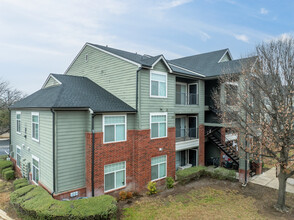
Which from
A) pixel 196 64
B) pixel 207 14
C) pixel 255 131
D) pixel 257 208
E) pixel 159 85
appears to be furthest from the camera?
pixel 196 64

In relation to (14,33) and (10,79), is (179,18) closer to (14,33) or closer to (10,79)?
(14,33)

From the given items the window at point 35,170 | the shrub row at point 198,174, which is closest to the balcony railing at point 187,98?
the shrub row at point 198,174

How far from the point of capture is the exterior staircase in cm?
1556

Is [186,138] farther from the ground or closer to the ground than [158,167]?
farther from the ground

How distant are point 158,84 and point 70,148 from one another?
22.7 ft

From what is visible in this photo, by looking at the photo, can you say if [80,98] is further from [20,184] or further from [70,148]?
[20,184]

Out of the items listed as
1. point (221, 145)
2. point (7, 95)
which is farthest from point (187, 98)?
point (7, 95)

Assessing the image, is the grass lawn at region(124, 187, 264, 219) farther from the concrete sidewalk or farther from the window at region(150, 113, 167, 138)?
the window at region(150, 113, 167, 138)

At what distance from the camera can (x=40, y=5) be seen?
11867mm

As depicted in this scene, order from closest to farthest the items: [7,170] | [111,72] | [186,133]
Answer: [111,72], [7,170], [186,133]

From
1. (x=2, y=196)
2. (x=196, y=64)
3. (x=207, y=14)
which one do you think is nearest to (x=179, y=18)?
(x=207, y=14)

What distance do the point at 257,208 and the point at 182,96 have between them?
9.33 m

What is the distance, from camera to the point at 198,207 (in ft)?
31.4

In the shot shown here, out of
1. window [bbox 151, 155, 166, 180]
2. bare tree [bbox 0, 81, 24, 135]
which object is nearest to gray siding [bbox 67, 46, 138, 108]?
window [bbox 151, 155, 166, 180]
